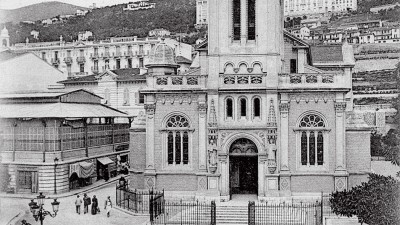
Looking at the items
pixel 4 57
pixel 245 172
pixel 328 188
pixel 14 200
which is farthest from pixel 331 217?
pixel 4 57

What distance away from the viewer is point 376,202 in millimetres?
25281

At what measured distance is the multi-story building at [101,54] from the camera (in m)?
96.5

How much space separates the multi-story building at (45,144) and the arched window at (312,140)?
18.8 metres

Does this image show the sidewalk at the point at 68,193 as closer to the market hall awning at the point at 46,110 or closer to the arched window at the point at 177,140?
the market hall awning at the point at 46,110

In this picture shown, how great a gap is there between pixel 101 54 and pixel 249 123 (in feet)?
197

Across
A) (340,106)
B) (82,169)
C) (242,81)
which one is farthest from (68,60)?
(340,106)

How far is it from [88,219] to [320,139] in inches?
665

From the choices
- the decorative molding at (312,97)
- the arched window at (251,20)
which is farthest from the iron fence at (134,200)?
the arched window at (251,20)

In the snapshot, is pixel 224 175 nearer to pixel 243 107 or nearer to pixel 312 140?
pixel 243 107

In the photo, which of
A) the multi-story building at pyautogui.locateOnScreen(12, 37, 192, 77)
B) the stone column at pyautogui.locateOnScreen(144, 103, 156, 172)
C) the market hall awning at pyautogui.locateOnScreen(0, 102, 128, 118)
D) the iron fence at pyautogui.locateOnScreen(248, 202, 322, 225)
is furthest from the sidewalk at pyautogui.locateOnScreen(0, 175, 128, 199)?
the multi-story building at pyautogui.locateOnScreen(12, 37, 192, 77)

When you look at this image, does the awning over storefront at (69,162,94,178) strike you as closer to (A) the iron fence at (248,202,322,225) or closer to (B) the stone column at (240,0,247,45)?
(A) the iron fence at (248,202,322,225)

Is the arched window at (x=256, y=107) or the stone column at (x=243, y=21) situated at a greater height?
the stone column at (x=243, y=21)

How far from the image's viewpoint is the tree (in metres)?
24.0

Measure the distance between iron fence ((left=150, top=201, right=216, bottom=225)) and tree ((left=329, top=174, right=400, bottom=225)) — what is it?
8262 mm
